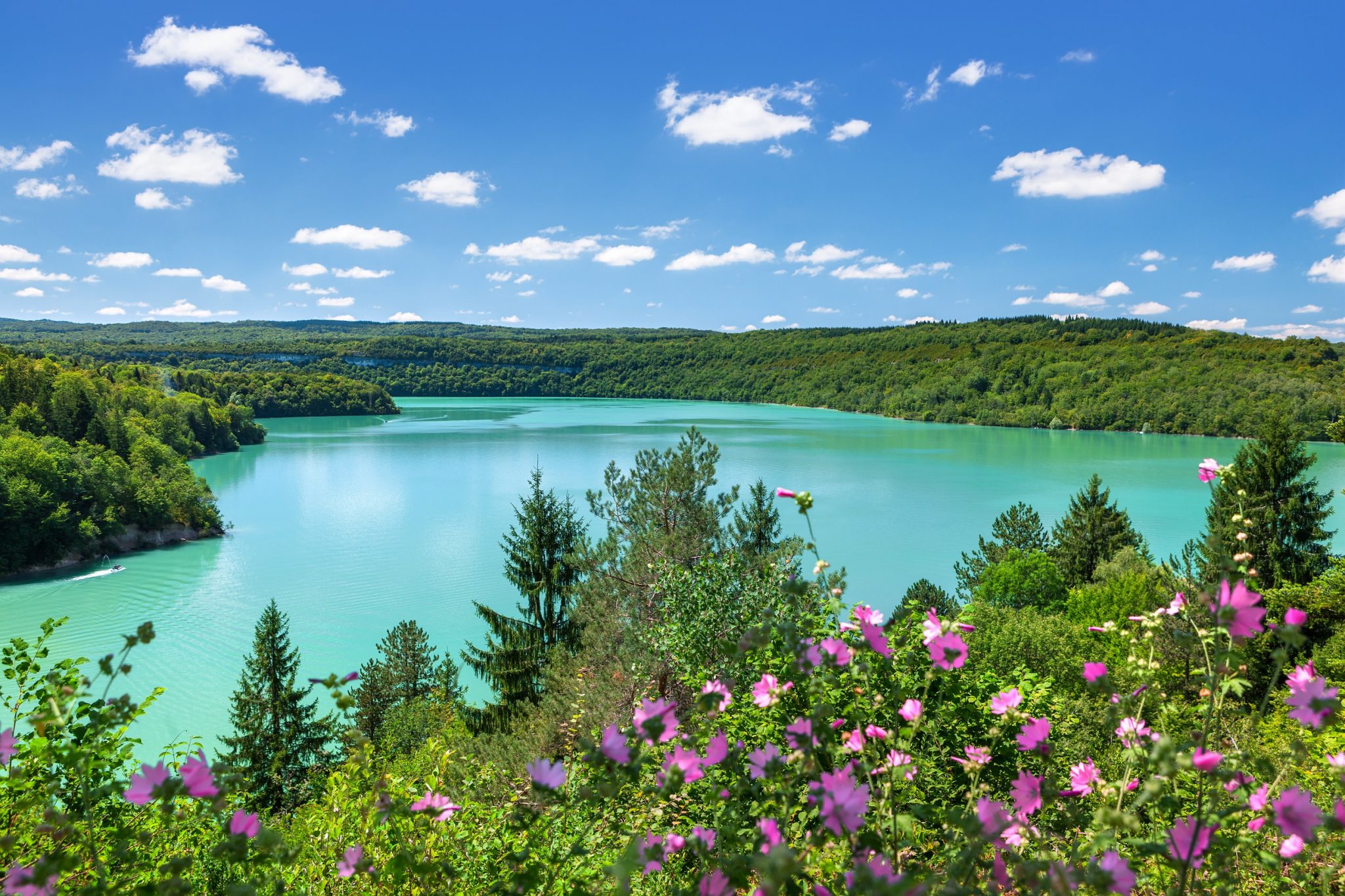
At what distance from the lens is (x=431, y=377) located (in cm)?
14875

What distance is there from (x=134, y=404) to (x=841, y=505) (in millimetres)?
53126

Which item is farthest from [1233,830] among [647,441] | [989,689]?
[647,441]

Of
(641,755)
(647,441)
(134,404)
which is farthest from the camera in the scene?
(647,441)

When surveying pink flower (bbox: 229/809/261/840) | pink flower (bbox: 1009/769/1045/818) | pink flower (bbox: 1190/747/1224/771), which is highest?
pink flower (bbox: 1190/747/1224/771)

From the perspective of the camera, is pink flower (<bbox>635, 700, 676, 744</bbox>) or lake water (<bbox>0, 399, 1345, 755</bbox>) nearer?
pink flower (<bbox>635, 700, 676, 744</bbox>)

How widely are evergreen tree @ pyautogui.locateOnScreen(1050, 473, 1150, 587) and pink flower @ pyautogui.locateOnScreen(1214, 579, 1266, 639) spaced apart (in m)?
23.4

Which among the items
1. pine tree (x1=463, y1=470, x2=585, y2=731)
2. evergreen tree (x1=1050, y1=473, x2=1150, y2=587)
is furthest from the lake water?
pine tree (x1=463, y1=470, x2=585, y2=731)

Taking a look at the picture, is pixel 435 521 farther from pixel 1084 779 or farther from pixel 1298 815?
pixel 1298 815

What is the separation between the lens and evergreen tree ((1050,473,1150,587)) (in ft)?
73.3

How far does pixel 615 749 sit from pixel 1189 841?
3.14ft

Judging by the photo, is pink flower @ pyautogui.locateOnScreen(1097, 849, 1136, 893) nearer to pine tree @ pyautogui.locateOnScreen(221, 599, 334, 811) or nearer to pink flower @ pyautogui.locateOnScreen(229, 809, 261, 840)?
pink flower @ pyautogui.locateOnScreen(229, 809, 261, 840)

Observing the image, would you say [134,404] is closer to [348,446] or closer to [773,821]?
[348,446]

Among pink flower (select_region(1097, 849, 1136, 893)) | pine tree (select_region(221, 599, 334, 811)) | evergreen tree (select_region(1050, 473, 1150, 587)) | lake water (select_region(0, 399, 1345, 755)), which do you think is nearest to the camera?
pink flower (select_region(1097, 849, 1136, 893))

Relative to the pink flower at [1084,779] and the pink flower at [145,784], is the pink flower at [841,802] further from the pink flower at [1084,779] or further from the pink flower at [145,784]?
the pink flower at [145,784]
